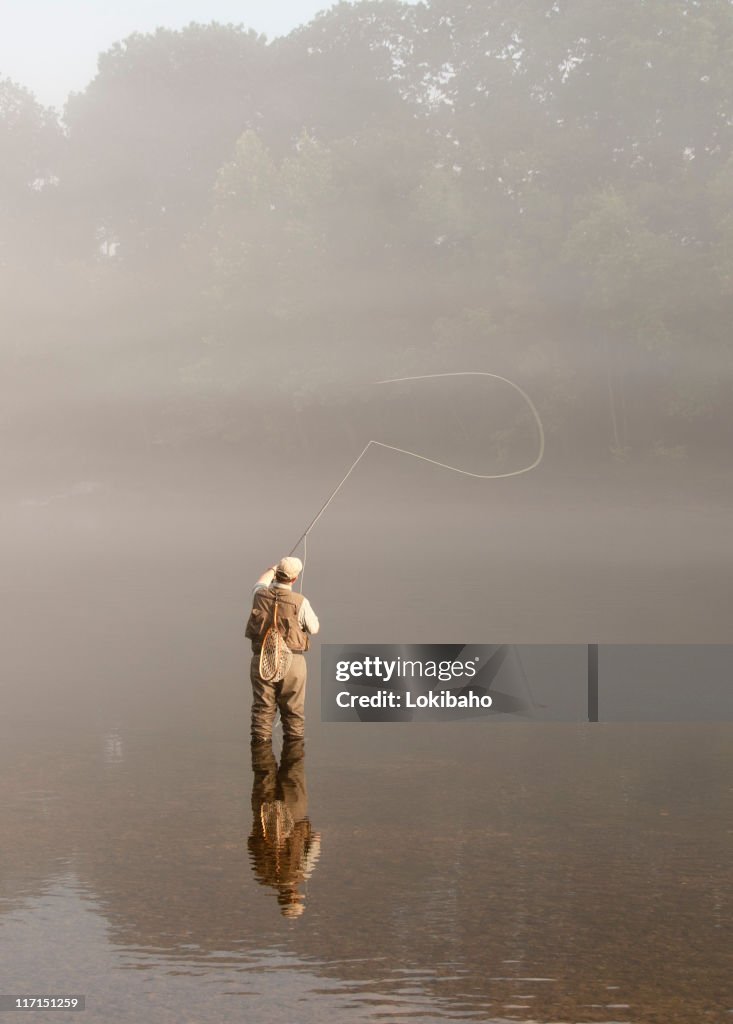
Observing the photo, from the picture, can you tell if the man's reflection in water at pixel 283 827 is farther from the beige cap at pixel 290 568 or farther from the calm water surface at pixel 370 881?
the beige cap at pixel 290 568

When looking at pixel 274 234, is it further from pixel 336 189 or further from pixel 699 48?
pixel 699 48

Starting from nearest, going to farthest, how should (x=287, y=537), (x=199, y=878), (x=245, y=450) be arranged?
(x=199, y=878) → (x=287, y=537) → (x=245, y=450)

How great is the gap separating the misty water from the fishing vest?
2.88ft

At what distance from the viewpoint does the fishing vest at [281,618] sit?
9750mm

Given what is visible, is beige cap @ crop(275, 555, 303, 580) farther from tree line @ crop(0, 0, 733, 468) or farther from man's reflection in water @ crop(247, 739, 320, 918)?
tree line @ crop(0, 0, 733, 468)

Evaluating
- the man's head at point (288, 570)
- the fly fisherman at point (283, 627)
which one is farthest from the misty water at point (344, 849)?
the man's head at point (288, 570)

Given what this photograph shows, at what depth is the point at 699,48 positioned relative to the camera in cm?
5659

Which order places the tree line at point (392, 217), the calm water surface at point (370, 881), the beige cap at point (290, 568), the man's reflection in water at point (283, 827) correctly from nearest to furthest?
the calm water surface at point (370, 881), the man's reflection in water at point (283, 827), the beige cap at point (290, 568), the tree line at point (392, 217)

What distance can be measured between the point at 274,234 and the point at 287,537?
91.8 ft

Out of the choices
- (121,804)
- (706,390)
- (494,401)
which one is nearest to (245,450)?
(494,401)

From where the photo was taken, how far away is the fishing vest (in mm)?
9750

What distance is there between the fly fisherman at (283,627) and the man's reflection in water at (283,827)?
35 centimetres

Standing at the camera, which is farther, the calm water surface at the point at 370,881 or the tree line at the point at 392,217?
the tree line at the point at 392,217

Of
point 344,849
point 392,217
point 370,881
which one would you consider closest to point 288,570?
point 344,849
